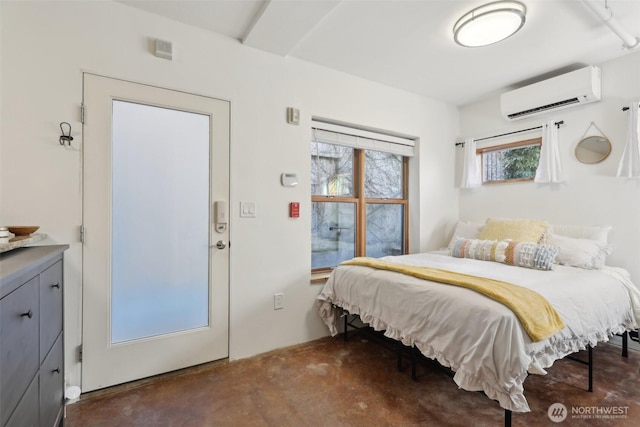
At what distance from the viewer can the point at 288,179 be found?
2.53 metres

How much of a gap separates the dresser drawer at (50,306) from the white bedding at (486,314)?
5.95 ft

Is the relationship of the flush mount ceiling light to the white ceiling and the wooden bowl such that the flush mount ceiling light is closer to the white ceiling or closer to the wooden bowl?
the white ceiling

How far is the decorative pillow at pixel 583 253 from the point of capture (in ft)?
7.79

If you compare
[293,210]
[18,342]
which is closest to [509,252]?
[293,210]

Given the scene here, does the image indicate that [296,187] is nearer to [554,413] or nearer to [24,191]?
[24,191]

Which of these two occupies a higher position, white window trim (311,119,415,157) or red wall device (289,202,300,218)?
white window trim (311,119,415,157)

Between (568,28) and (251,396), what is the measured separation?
344 cm

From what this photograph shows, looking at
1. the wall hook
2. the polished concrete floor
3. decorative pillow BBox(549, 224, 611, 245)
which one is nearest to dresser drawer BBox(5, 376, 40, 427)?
the polished concrete floor

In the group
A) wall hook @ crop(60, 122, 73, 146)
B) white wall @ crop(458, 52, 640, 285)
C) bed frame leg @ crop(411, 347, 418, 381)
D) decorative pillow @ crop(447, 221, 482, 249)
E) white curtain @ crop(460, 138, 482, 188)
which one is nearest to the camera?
wall hook @ crop(60, 122, 73, 146)

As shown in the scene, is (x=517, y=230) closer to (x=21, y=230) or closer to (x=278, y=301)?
(x=278, y=301)

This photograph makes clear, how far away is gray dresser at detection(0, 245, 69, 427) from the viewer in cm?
90

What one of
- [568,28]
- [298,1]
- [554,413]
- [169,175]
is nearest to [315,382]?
[554,413]

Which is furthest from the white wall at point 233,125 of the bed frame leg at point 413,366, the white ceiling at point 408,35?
the bed frame leg at point 413,366

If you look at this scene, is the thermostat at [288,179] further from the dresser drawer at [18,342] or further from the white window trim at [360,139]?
the dresser drawer at [18,342]
